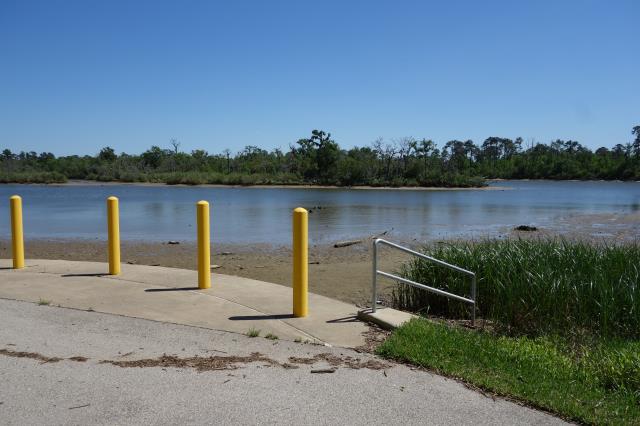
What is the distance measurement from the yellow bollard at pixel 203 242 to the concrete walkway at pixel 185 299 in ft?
0.52

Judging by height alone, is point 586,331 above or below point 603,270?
below

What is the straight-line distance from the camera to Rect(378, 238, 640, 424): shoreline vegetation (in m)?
4.60

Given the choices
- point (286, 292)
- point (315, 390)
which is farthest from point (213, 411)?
point (286, 292)

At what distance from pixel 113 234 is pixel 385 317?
4644 millimetres

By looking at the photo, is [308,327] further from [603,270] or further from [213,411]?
[603,270]

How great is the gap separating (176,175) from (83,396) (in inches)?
4113

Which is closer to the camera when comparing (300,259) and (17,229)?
(300,259)

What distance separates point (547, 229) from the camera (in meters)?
26.3

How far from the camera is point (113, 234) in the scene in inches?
345

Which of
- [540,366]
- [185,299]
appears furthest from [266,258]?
[540,366]

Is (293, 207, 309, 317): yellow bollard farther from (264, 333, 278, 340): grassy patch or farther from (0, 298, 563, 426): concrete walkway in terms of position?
(0, 298, 563, 426): concrete walkway

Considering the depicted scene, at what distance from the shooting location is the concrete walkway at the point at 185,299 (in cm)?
628

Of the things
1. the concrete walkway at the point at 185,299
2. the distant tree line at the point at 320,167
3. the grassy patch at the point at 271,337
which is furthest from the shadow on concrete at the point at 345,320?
the distant tree line at the point at 320,167

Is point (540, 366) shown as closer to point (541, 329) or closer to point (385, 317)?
point (385, 317)
